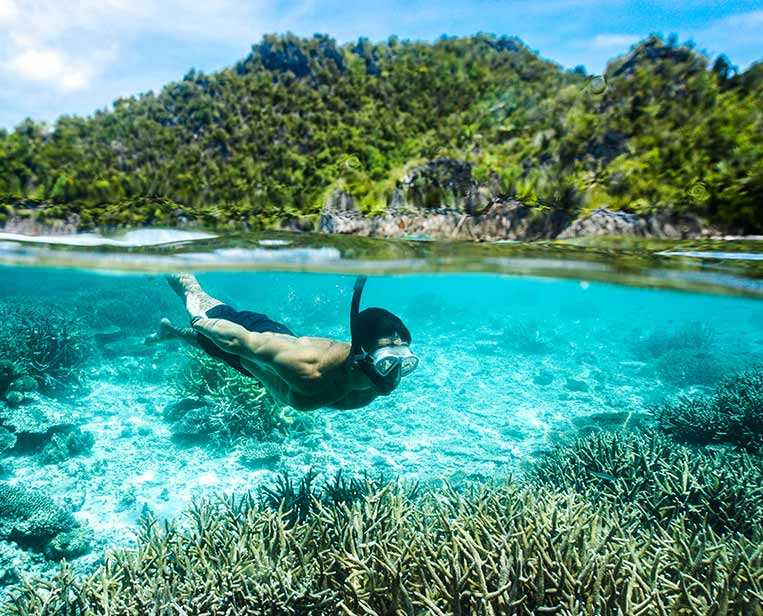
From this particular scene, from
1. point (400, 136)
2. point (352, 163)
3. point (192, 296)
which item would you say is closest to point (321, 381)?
point (352, 163)

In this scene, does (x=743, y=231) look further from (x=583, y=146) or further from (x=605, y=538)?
(x=605, y=538)

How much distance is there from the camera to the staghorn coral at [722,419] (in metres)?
10.4

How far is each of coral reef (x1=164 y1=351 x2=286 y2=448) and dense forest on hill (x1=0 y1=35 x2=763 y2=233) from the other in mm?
5546

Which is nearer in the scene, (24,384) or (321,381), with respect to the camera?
(321,381)

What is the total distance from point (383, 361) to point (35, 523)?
699 centimetres

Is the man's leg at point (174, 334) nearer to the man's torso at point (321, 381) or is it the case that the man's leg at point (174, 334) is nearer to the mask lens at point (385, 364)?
the man's torso at point (321, 381)

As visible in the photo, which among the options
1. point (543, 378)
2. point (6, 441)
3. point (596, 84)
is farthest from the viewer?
point (543, 378)

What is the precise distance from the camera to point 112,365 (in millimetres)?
16109

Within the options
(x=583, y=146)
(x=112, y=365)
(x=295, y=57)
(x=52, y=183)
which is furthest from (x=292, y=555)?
(x=112, y=365)

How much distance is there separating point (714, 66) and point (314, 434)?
1044 cm

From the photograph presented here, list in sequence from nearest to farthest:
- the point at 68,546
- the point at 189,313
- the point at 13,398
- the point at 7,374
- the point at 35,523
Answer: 1. the point at 68,546
2. the point at 35,523
3. the point at 189,313
4. the point at 13,398
5. the point at 7,374

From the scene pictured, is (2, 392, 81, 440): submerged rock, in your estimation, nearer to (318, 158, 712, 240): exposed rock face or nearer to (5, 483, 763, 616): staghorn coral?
(5, 483, 763, 616): staghorn coral

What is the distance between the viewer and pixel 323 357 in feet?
19.4

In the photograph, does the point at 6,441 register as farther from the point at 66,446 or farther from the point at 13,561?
the point at 13,561
